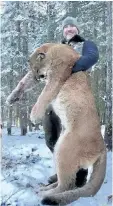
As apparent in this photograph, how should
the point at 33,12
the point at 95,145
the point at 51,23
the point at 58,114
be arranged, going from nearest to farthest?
the point at 95,145 → the point at 58,114 → the point at 51,23 → the point at 33,12

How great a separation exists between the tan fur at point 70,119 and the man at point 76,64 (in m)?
0.08

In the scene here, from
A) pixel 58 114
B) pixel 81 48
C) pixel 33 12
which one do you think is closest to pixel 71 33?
pixel 81 48

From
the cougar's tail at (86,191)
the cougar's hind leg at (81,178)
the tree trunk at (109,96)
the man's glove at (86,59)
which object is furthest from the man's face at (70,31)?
the tree trunk at (109,96)

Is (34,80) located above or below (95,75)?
above

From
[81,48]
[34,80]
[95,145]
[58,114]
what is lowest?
[95,145]

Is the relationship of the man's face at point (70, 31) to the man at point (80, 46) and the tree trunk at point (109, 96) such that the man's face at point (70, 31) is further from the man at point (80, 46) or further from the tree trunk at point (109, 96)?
the tree trunk at point (109, 96)

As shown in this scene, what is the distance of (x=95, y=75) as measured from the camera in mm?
27578

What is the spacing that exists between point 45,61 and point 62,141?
33.6 inches

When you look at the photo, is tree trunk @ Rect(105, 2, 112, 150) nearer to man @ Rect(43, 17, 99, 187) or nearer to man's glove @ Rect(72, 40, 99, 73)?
man @ Rect(43, 17, 99, 187)

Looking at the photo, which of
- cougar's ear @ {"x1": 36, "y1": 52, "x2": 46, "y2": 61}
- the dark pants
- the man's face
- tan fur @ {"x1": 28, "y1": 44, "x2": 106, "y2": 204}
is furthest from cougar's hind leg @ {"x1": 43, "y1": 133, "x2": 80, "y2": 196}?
the man's face

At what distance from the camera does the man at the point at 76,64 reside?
3551mm

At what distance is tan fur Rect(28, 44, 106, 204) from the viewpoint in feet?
10.6

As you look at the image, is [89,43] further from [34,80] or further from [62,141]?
[62,141]

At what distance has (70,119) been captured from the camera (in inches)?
133
